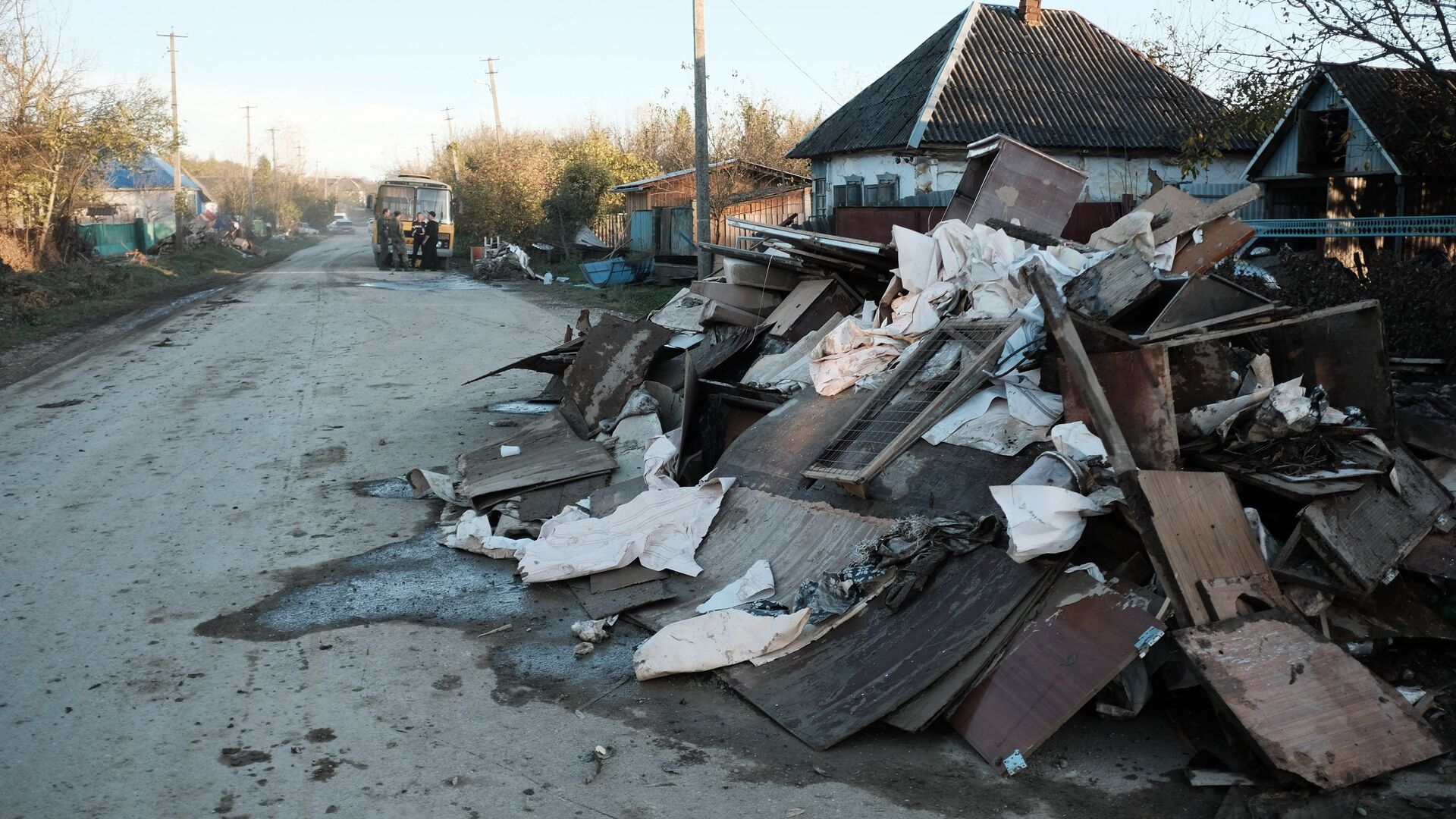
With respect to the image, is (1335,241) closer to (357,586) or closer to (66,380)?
(357,586)

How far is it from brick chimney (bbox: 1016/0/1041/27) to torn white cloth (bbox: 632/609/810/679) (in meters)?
21.4

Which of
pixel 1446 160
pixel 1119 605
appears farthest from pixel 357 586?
pixel 1446 160

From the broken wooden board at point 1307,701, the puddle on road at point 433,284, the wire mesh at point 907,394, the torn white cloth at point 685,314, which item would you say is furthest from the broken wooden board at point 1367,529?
the puddle on road at point 433,284

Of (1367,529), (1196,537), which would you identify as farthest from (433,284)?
(1367,529)

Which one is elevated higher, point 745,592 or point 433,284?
point 433,284

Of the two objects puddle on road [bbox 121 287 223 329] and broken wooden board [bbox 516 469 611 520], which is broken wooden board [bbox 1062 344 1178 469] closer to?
broken wooden board [bbox 516 469 611 520]

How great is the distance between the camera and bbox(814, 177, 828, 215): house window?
78.1 ft

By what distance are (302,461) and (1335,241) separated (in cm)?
1634

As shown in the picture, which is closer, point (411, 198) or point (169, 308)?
point (169, 308)

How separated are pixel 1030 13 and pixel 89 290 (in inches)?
817

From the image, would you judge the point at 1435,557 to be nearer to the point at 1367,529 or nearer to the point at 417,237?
the point at 1367,529

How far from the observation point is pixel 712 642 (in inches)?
182

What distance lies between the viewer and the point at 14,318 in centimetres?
1741

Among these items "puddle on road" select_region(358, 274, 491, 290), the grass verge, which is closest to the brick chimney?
"puddle on road" select_region(358, 274, 491, 290)
